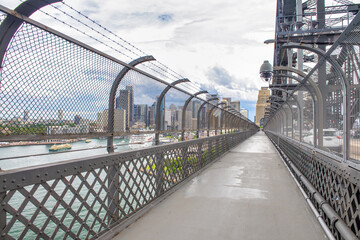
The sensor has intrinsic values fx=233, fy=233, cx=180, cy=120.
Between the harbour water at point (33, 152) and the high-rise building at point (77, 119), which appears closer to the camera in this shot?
the harbour water at point (33, 152)

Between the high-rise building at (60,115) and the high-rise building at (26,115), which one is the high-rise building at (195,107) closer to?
the high-rise building at (60,115)

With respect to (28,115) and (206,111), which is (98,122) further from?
(206,111)

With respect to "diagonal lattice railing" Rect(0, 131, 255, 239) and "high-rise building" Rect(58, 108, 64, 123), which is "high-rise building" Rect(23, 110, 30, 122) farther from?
"diagonal lattice railing" Rect(0, 131, 255, 239)

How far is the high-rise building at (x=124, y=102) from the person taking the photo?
349 centimetres

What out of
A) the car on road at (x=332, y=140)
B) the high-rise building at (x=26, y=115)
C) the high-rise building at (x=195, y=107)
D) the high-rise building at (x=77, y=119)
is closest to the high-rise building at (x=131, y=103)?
the high-rise building at (x=77, y=119)

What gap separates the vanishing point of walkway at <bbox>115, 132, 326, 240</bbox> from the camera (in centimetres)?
288

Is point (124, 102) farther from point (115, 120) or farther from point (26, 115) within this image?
point (26, 115)

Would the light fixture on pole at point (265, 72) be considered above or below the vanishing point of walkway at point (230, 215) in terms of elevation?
above

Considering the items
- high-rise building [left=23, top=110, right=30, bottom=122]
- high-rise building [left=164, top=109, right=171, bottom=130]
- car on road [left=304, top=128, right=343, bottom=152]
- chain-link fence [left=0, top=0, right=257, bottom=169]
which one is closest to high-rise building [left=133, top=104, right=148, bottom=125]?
chain-link fence [left=0, top=0, right=257, bottom=169]

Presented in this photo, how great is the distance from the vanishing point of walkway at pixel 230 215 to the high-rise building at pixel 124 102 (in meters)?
1.53

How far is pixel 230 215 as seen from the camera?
344 cm

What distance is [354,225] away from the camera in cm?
225

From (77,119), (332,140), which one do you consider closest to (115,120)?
(77,119)

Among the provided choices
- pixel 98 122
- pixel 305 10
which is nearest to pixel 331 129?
pixel 98 122
